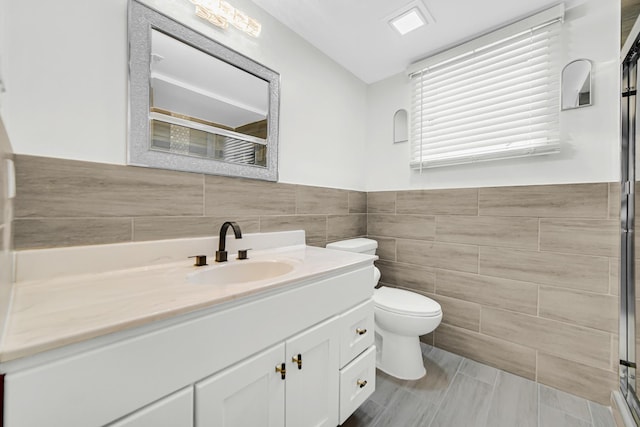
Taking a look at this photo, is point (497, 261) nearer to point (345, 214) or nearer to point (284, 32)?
point (345, 214)

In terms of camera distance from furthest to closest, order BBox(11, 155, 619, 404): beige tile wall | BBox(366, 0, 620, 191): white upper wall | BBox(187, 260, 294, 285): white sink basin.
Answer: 1. BBox(366, 0, 620, 191): white upper wall
2. BBox(187, 260, 294, 285): white sink basin
3. BBox(11, 155, 619, 404): beige tile wall

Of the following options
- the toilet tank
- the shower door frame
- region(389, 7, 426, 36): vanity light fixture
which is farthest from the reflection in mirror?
the shower door frame

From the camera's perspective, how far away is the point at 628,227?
1.25m

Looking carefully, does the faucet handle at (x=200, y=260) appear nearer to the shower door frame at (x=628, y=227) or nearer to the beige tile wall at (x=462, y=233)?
the beige tile wall at (x=462, y=233)

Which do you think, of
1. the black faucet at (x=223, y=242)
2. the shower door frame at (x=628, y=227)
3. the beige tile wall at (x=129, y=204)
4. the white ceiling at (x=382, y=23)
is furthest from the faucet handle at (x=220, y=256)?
the shower door frame at (x=628, y=227)

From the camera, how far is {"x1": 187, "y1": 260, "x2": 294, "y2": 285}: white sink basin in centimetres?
108

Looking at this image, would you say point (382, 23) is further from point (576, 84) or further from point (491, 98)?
point (576, 84)

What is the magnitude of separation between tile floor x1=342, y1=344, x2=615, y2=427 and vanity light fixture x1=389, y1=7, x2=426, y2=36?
7.46 ft

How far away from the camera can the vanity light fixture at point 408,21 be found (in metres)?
1.52

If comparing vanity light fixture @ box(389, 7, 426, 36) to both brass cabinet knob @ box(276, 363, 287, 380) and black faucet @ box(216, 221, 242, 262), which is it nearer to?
black faucet @ box(216, 221, 242, 262)

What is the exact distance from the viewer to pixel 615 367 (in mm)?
1313

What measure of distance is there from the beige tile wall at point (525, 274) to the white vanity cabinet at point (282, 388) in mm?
1200

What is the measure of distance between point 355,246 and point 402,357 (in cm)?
78

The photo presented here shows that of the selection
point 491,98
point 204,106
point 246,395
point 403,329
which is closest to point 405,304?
point 403,329
